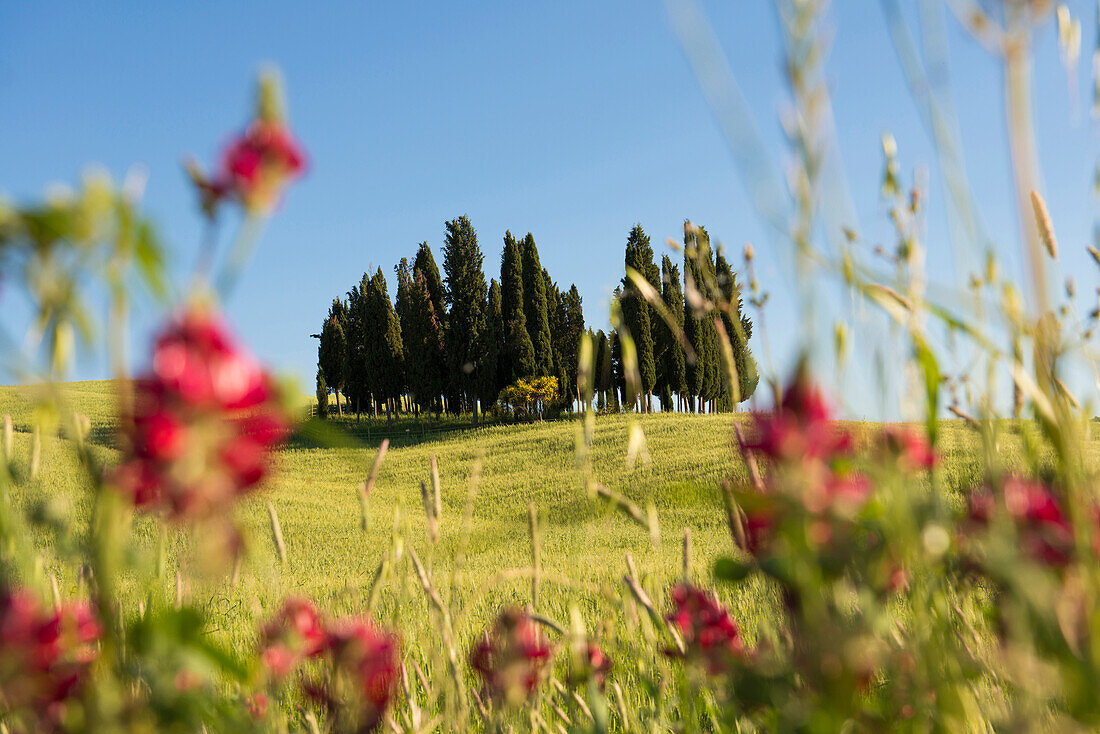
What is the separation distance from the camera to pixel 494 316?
90.1 ft

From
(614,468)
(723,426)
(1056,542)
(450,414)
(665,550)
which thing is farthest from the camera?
(450,414)

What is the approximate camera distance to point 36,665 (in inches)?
22.4

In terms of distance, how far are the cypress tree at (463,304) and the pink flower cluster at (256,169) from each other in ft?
85.8

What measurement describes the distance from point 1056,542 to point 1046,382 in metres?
0.14

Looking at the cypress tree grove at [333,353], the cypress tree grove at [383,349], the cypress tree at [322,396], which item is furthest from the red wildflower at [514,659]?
the cypress tree grove at [333,353]

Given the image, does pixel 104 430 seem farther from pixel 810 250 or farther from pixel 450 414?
pixel 810 250

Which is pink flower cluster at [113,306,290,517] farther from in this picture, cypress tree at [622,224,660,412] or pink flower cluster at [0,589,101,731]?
cypress tree at [622,224,660,412]

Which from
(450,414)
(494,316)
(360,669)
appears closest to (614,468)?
(360,669)

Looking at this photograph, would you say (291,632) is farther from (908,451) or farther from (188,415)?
(908,451)

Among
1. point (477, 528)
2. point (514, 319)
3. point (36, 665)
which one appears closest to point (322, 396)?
point (514, 319)

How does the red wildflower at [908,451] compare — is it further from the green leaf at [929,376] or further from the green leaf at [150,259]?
the green leaf at [150,259]

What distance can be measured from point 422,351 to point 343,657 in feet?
90.5

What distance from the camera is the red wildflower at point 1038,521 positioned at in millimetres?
564

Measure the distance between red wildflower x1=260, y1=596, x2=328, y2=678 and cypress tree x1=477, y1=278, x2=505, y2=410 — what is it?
25.7m
